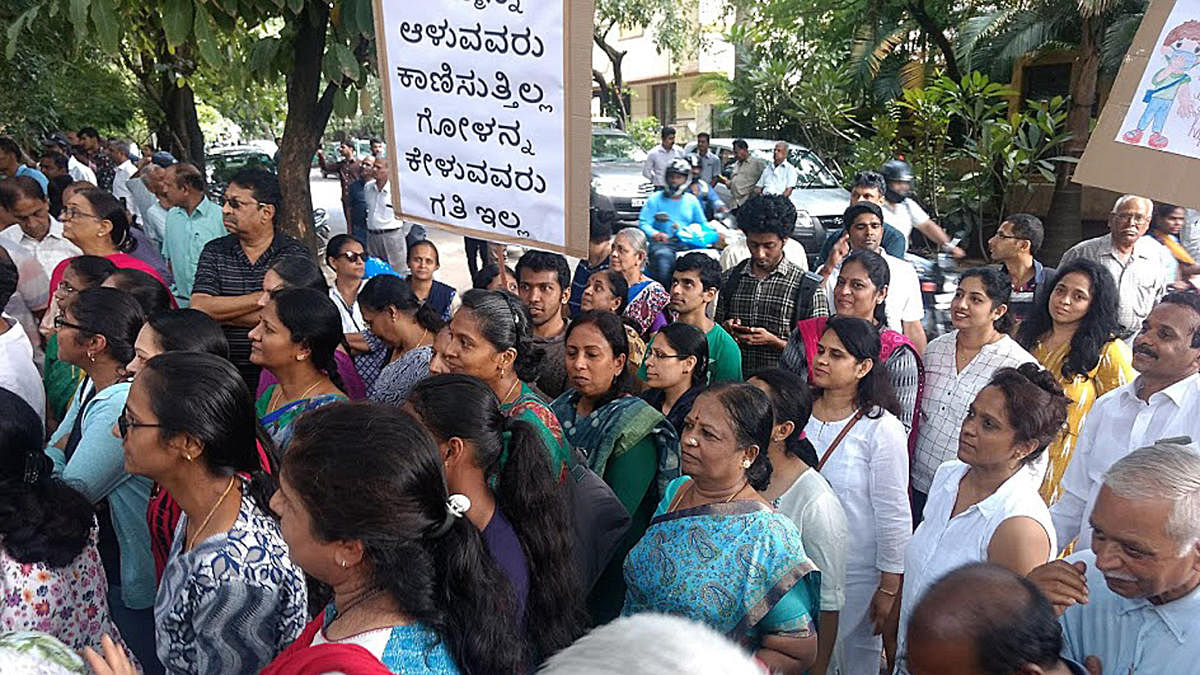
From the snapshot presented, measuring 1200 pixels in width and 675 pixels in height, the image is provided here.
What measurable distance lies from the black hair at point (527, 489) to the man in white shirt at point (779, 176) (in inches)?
399

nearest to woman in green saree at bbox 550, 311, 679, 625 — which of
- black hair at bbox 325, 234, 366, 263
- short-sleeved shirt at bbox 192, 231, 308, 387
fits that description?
short-sleeved shirt at bbox 192, 231, 308, 387

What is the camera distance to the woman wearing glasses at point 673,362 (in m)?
3.60

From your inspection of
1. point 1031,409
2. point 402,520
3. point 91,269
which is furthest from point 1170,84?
point 91,269

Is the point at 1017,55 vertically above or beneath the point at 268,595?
above

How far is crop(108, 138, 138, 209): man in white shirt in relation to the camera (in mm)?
11133

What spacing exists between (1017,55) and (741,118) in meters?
7.95

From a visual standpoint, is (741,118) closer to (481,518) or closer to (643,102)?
(643,102)

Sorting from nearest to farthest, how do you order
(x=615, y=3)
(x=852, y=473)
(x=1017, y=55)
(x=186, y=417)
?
(x=186, y=417)
(x=852, y=473)
(x=1017, y=55)
(x=615, y=3)

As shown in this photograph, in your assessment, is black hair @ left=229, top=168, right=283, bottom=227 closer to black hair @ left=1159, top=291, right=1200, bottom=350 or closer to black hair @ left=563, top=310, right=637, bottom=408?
black hair @ left=563, top=310, right=637, bottom=408

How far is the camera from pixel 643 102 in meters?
36.2

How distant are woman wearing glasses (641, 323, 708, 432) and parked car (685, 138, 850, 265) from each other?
24.6 ft

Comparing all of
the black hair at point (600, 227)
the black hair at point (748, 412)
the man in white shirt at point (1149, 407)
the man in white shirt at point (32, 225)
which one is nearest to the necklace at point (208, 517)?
the black hair at point (748, 412)

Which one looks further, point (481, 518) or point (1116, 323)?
point (1116, 323)

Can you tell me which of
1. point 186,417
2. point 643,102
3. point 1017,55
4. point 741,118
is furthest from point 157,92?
point 643,102
